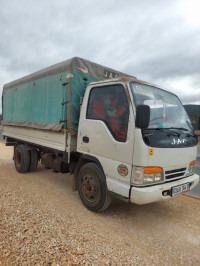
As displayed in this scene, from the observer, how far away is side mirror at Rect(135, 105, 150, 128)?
239 cm

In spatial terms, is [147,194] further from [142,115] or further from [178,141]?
[142,115]

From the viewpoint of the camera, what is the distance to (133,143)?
2623mm

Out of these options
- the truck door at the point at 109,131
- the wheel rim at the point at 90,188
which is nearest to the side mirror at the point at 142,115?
the truck door at the point at 109,131

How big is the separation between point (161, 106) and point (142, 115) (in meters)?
0.97

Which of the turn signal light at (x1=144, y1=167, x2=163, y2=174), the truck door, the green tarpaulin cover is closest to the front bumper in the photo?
the truck door

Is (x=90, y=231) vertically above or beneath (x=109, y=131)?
beneath

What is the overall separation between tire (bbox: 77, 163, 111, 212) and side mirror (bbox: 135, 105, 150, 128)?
1203 mm

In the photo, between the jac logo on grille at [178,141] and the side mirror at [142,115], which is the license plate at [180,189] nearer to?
the jac logo on grille at [178,141]

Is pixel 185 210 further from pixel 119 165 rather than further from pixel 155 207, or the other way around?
pixel 119 165

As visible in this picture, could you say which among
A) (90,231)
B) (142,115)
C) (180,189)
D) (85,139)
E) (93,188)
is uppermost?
(142,115)

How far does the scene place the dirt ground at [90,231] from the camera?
218cm

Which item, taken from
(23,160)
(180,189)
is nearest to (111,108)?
(180,189)

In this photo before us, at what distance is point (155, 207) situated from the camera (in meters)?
3.77

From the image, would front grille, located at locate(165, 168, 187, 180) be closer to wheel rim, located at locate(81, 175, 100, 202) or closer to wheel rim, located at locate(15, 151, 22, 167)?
wheel rim, located at locate(81, 175, 100, 202)
